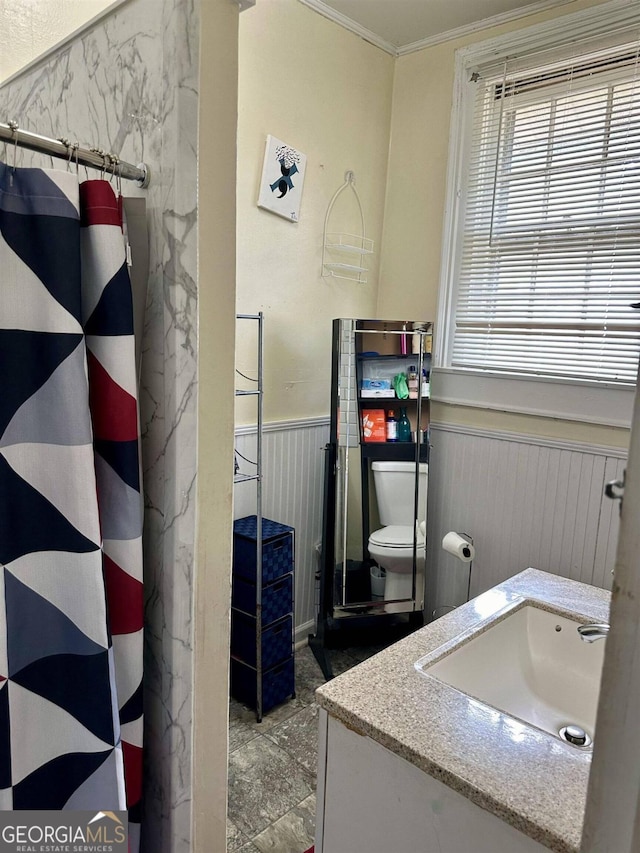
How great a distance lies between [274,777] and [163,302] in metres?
1.69

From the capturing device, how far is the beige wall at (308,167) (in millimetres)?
2285

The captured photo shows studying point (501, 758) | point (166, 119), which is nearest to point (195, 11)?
point (166, 119)

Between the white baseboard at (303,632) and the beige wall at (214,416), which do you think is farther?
the white baseboard at (303,632)

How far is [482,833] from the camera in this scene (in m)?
0.88

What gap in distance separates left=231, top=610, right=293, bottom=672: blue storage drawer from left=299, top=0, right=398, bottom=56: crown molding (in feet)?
8.21

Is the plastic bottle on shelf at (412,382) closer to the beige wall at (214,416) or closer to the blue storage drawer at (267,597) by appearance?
the blue storage drawer at (267,597)

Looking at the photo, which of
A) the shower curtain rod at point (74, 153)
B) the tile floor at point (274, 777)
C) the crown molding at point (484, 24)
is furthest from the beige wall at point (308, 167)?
the shower curtain rod at point (74, 153)

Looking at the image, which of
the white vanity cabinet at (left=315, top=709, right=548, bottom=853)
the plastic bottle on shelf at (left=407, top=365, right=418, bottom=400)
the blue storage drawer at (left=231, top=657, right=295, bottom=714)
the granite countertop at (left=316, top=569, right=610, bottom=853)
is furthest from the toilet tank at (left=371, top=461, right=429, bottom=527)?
the white vanity cabinet at (left=315, top=709, right=548, bottom=853)

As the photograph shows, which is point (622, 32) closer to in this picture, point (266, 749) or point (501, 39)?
point (501, 39)

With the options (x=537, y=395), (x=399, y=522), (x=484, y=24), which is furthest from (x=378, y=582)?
(x=484, y=24)

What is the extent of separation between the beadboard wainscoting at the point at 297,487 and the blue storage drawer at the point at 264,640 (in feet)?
1.37

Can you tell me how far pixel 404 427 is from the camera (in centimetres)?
257

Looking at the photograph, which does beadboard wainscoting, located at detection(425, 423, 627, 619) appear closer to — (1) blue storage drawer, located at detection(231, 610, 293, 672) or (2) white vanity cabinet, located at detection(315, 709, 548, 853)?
(1) blue storage drawer, located at detection(231, 610, 293, 672)

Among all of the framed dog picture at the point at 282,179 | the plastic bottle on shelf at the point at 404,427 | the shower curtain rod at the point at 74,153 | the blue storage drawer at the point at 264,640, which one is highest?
the framed dog picture at the point at 282,179
